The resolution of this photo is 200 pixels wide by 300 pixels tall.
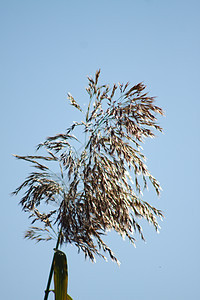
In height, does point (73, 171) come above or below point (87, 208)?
above

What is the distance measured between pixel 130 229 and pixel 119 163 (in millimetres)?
567

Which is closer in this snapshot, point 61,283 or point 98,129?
point 61,283

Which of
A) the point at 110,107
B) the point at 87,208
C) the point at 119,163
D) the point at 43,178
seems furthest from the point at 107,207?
the point at 110,107

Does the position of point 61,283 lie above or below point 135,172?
below

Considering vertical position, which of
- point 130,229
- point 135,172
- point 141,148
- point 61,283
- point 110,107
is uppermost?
point 110,107

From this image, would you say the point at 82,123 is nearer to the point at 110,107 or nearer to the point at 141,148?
the point at 110,107

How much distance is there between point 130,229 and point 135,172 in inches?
18.8

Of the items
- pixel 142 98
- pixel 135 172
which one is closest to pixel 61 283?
pixel 135 172

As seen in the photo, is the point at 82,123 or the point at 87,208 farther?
the point at 82,123

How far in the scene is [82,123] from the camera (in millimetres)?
3730

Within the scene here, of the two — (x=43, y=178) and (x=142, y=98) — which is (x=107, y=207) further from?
(x=142, y=98)

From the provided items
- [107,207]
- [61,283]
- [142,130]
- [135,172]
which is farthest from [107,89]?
[61,283]

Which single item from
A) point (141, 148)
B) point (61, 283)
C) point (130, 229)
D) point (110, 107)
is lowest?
point (61, 283)

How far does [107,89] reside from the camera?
382 cm
